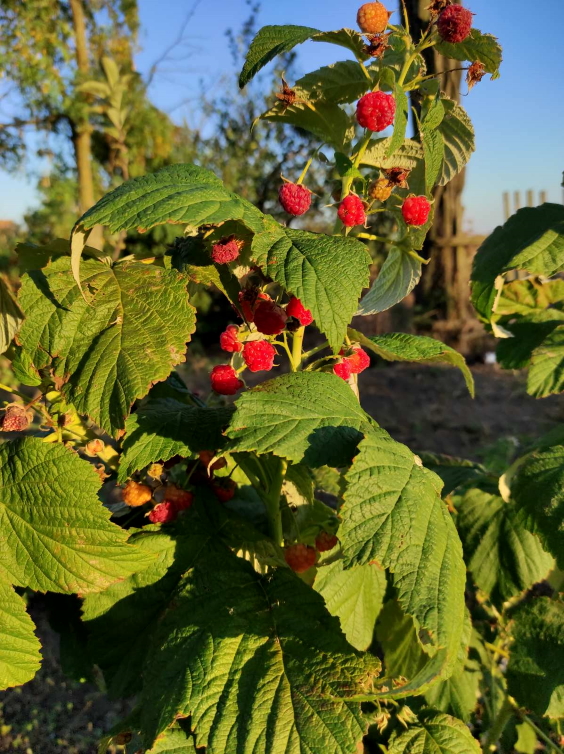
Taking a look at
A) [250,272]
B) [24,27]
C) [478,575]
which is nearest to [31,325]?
[250,272]

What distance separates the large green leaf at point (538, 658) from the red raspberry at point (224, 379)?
879 mm

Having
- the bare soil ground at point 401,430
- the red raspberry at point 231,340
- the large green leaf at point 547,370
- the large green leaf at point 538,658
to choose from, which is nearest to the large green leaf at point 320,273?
the red raspberry at point 231,340

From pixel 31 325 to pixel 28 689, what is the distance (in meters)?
2.21

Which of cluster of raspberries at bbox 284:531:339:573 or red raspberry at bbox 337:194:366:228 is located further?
cluster of raspberries at bbox 284:531:339:573

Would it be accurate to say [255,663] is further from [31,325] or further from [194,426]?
[31,325]

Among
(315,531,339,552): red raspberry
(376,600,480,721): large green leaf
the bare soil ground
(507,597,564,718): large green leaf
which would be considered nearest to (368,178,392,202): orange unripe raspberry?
(315,531,339,552): red raspberry

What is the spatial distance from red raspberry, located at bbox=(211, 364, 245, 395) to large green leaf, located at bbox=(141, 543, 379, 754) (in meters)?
0.29

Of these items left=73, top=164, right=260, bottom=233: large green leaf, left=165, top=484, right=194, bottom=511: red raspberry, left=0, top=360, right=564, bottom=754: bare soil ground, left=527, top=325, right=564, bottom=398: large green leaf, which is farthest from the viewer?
left=0, top=360, right=564, bottom=754: bare soil ground

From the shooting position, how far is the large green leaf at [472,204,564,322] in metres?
1.23

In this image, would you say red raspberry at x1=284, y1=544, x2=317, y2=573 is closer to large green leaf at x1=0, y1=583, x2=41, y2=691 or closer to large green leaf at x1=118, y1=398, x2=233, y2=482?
large green leaf at x1=118, y1=398, x2=233, y2=482

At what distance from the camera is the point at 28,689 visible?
2.46 meters

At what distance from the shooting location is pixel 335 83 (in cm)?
93

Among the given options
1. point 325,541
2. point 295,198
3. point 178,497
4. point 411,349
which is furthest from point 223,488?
point 295,198

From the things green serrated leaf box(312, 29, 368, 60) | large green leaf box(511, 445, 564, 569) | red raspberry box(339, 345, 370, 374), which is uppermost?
green serrated leaf box(312, 29, 368, 60)
